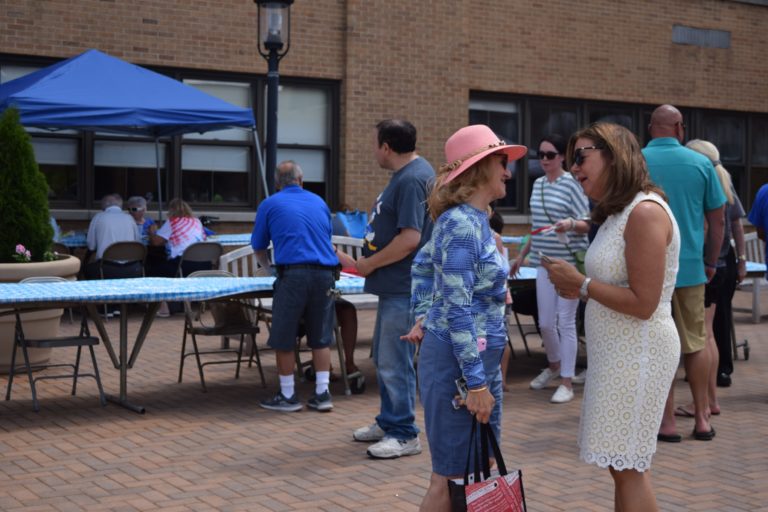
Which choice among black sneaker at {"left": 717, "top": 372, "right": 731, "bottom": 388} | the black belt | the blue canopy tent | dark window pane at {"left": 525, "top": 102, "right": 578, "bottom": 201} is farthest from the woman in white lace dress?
dark window pane at {"left": 525, "top": 102, "right": 578, "bottom": 201}

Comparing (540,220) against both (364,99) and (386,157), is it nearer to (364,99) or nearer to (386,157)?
(386,157)

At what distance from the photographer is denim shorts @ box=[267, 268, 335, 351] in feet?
26.8

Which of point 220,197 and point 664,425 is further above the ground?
point 220,197

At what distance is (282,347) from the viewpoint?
27.0 feet

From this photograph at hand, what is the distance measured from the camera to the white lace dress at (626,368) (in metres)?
4.31

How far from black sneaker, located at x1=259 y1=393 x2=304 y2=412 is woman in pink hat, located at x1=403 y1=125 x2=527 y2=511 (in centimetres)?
407

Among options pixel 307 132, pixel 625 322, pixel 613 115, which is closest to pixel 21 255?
pixel 625 322

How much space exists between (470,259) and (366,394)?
513 centimetres

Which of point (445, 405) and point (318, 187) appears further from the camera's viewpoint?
point (318, 187)

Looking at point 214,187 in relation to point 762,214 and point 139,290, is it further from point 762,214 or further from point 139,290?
point 762,214

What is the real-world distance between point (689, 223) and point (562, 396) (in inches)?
83.9

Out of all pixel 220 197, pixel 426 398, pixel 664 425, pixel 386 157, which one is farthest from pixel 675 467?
pixel 220 197

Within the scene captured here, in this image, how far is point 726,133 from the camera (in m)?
22.0

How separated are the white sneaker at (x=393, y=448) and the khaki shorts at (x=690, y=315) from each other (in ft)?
5.95
